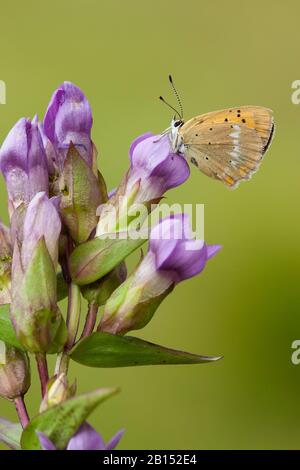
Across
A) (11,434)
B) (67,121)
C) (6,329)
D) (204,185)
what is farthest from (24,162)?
(204,185)

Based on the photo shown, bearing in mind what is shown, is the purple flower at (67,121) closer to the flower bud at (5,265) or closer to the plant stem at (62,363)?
the flower bud at (5,265)

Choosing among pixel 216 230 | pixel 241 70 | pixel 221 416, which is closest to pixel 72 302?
pixel 221 416

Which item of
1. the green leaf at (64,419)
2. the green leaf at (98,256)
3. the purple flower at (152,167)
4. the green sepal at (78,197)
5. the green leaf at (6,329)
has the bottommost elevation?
the green leaf at (64,419)

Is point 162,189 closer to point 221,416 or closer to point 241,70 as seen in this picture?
point 221,416

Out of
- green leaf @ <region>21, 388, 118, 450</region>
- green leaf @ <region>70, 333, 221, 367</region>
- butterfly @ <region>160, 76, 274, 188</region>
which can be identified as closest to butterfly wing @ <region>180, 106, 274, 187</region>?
butterfly @ <region>160, 76, 274, 188</region>

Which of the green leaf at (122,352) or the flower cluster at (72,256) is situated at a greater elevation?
the flower cluster at (72,256)

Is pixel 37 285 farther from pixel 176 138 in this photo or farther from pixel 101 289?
pixel 176 138

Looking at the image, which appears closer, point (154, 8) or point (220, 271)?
point (220, 271)

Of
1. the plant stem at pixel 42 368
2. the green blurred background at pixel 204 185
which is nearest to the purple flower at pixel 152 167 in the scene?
the plant stem at pixel 42 368
